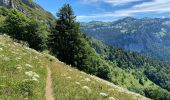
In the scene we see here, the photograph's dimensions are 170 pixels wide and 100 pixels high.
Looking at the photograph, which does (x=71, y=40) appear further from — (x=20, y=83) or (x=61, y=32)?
(x=20, y=83)

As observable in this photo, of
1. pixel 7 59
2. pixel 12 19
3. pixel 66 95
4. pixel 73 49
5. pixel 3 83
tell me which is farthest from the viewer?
pixel 12 19

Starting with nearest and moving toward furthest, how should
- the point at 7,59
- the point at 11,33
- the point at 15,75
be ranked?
the point at 15,75
the point at 7,59
the point at 11,33

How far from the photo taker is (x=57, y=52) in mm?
77188

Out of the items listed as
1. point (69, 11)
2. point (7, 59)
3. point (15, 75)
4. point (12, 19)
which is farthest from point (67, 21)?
point (15, 75)

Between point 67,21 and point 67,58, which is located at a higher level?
point 67,21

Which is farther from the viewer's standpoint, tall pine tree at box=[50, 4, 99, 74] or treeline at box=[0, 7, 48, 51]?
treeline at box=[0, 7, 48, 51]

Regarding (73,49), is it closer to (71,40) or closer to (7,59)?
(71,40)

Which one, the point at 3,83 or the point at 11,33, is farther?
the point at 11,33

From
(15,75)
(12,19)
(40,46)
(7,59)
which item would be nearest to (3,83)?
(15,75)

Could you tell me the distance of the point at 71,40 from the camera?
7650cm

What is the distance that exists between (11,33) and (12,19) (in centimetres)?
707

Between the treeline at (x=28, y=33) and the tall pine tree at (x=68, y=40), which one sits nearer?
the tall pine tree at (x=68, y=40)

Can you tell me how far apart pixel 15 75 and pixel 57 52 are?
5221 centimetres

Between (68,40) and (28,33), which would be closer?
(68,40)
